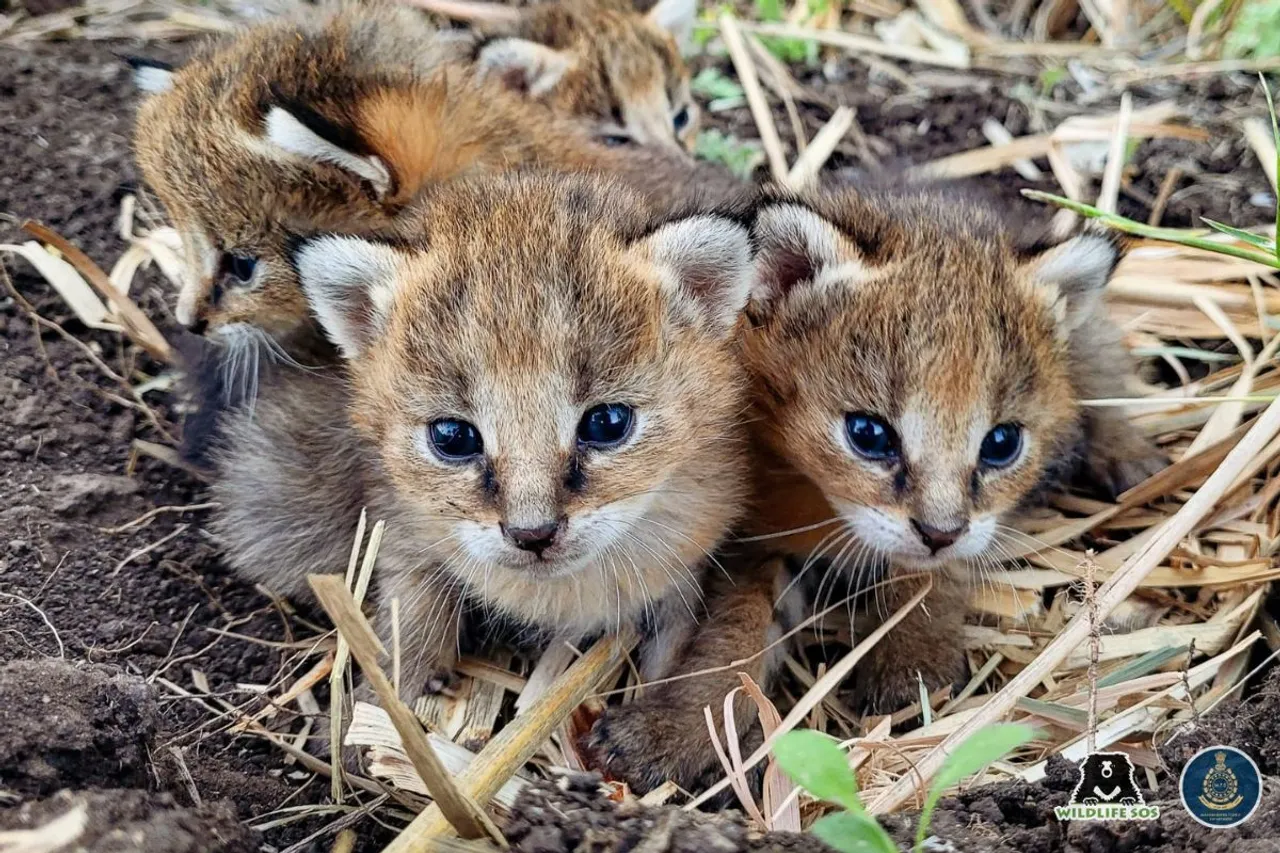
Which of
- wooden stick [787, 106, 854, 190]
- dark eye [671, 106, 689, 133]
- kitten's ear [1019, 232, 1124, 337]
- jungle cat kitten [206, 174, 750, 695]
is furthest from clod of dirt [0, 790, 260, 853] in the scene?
dark eye [671, 106, 689, 133]

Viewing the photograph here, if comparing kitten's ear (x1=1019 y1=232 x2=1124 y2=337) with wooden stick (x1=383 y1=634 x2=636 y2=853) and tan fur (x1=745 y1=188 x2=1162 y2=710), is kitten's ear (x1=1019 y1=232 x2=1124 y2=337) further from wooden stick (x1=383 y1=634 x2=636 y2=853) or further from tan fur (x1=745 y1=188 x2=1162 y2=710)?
wooden stick (x1=383 y1=634 x2=636 y2=853)

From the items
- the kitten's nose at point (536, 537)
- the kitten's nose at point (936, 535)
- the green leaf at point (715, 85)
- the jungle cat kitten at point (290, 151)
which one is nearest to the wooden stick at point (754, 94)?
the green leaf at point (715, 85)

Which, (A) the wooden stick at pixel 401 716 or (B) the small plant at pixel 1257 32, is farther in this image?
(B) the small plant at pixel 1257 32

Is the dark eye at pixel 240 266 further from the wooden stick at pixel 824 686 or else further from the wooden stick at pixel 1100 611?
the wooden stick at pixel 1100 611

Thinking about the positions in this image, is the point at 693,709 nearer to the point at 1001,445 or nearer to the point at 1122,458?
the point at 1001,445

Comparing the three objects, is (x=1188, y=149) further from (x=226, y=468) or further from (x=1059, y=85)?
(x=226, y=468)

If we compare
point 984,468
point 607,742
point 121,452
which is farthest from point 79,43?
point 984,468
